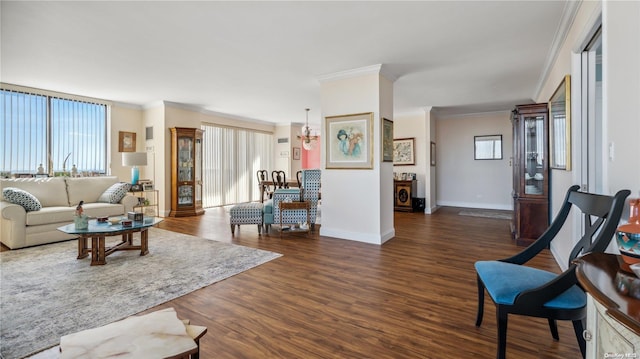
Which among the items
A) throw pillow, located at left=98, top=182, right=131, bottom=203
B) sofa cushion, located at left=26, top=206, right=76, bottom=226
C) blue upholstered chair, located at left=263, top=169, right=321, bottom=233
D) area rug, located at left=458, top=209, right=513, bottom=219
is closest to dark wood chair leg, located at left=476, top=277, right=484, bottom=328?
blue upholstered chair, located at left=263, top=169, right=321, bottom=233

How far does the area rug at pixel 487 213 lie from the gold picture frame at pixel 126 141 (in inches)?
311

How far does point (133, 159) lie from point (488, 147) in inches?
333

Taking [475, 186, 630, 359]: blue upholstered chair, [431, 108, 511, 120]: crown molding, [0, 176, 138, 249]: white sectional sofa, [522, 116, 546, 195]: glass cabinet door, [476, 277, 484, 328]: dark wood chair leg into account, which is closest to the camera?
[475, 186, 630, 359]: blue upholstered chair

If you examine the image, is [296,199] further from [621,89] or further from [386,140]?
[621,89]

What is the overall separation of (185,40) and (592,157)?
172 inches

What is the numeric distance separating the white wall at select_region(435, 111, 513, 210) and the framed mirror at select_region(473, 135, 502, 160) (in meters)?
0.08

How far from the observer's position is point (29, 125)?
5211mm

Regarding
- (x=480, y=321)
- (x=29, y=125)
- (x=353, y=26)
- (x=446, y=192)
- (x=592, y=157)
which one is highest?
(x=353, y=26)

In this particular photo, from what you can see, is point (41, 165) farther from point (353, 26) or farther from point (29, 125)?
point (353, 26)

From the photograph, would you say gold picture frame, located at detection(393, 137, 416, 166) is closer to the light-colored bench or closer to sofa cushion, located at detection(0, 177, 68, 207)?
the light-colored bench

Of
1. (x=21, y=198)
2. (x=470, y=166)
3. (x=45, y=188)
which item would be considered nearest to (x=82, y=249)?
(x=21, y=198)

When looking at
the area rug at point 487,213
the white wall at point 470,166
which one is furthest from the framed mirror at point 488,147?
the area rug at point 487,213

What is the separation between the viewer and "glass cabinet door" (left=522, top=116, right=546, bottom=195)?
409 cm

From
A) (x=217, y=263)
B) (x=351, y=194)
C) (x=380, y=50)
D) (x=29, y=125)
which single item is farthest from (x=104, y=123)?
(x=380, y=50)
